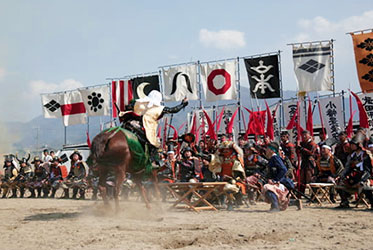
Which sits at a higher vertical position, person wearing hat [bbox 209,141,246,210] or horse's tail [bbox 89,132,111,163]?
horse's tail [bbox 89,132,111,163]

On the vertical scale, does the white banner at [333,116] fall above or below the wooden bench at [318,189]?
above

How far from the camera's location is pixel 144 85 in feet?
70.3

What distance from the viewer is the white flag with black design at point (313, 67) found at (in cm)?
1722

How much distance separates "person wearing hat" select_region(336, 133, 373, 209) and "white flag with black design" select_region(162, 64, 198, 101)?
10.4m

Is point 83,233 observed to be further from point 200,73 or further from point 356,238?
point 200,73

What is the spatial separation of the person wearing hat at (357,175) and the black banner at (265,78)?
7.42 m

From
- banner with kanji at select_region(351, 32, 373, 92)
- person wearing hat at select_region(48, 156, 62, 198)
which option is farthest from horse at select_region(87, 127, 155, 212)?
banner with kanji at select_region(351, 32, 373, 92)

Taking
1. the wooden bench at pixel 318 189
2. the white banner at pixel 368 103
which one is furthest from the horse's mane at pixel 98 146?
the white banner at pixel 368 103

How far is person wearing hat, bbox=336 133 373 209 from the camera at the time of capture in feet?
34.1

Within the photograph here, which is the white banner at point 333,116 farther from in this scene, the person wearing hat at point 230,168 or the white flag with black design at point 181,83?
the person wearing hat at point 230,168

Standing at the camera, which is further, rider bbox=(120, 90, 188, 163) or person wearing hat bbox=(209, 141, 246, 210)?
person wearing hat bbox=(209, 141, 246, 210)

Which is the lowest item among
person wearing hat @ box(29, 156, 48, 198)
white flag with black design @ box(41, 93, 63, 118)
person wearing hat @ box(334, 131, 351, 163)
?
person wearing hat @ box(29, 156, 48, 198)

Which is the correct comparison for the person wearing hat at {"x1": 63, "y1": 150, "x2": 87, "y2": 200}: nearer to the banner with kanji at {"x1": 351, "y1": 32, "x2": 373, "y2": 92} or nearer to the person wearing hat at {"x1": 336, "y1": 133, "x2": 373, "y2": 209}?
the person wearing hat at {"x1": 336, "y1": 133, "x2": 373, "y2": 209}

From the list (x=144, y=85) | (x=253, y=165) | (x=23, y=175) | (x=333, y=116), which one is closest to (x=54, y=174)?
(x=23, y=175)
